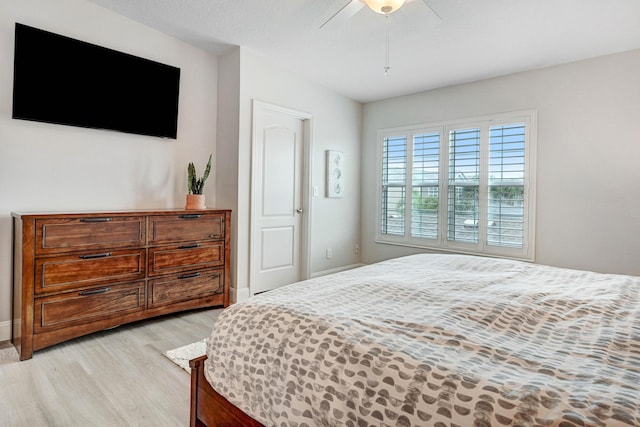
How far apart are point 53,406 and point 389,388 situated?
1.79 meters

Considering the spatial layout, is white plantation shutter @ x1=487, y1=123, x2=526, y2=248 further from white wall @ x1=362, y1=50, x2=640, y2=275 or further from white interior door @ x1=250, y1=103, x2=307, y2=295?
white interior door @ x1=250, y1=103, x2=307, y2=295

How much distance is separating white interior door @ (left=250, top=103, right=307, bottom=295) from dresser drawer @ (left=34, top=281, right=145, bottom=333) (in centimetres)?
118

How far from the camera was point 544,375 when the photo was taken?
0.83 meters

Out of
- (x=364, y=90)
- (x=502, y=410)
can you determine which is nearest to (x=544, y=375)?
(x=502, y=410)

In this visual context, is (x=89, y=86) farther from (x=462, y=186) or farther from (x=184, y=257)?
(x=462, y=186)

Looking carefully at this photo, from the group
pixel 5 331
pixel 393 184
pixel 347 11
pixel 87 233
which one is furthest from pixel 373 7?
pixel 5 331

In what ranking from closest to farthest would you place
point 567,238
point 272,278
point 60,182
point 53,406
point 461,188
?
point 53,406, point 60,182, point 567,238, point 272,278, point 461,188

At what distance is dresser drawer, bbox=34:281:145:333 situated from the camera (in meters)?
2.27

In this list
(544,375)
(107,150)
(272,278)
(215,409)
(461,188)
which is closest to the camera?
(544,375)

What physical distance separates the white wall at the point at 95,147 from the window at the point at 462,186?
93.0 inches

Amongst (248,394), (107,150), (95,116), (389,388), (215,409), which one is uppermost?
(95,116)

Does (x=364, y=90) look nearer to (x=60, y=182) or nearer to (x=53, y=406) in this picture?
(x=60, y=182)

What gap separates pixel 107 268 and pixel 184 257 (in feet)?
1.88

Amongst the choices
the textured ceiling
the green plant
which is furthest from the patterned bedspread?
the green plant
